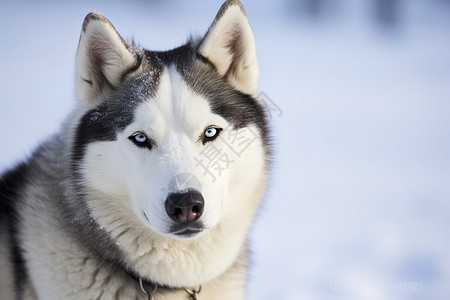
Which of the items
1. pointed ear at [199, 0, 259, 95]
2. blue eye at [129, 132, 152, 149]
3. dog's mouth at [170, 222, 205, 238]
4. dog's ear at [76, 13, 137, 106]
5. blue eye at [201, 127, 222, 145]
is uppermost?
pointed ear at [199, 0, 259, 95]

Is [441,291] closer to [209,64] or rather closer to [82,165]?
[209,64]

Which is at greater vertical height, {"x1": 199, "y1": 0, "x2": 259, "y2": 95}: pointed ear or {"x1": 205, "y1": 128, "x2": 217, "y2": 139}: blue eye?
{"x1": 199, "y1": 0, "x2": 259, "y2": 95}: pointed ear

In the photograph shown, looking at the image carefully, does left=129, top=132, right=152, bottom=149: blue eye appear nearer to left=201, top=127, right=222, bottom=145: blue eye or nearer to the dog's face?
the dog's face

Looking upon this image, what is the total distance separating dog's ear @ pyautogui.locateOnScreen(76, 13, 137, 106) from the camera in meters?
2.27

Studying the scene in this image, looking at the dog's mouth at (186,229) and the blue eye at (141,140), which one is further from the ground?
the blue eye at (141,140)

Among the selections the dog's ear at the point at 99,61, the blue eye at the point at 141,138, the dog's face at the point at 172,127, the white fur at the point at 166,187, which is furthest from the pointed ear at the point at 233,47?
the blue eye at the point at 141,138

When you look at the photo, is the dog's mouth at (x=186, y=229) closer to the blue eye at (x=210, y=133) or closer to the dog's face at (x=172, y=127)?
the dog's face at (x=172, y=127)

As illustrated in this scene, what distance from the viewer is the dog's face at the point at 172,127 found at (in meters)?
2.00

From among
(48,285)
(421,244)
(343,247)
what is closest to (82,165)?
(48,285)

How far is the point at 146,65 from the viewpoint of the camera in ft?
7.82

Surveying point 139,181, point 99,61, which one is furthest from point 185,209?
point 99,61

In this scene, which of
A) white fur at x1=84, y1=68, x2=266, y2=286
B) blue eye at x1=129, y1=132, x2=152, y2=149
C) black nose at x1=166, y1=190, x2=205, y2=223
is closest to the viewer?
black nose at x1=166, y1=190, x2=205, y2=223

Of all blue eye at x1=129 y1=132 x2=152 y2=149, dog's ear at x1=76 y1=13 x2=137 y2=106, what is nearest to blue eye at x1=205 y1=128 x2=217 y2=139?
blue eye at x1=129 y1=132 x2=152 y2=149

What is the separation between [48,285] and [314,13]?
41.5 feet
